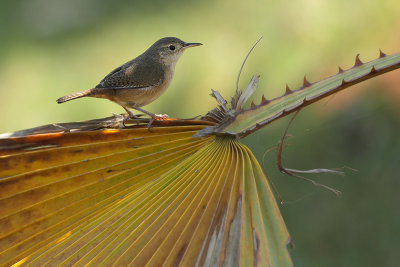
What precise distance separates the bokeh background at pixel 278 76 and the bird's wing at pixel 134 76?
1579mm

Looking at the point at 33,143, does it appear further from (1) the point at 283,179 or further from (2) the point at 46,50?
(2) the point at 46,50

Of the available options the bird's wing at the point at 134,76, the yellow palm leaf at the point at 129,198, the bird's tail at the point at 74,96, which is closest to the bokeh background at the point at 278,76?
the bird's wing at the point at 134,76

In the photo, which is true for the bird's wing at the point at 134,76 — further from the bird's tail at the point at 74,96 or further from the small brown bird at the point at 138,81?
the bird's tail at the point at 74,96

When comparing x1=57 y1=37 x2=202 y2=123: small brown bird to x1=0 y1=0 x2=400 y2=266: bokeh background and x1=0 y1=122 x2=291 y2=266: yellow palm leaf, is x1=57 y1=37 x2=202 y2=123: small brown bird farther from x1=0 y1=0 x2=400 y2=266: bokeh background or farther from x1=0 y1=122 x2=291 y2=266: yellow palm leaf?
x1=0 y1=0 x2=400 y2=266: bokeh background

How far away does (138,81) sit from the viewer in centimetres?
391

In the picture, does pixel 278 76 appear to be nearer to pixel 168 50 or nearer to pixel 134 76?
pixel 168 50

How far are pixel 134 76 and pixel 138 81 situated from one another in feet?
0.17

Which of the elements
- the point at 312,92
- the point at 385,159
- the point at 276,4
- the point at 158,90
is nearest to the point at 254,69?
the point at 276,4

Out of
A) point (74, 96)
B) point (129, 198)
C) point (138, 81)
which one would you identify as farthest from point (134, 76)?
point (129, 198)

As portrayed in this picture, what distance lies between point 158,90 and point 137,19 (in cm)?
447

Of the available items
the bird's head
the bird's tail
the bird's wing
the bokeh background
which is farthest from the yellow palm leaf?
the bokeh background

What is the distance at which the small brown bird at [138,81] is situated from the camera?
3752mm

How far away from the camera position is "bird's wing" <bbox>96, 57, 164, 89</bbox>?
375 centimetres

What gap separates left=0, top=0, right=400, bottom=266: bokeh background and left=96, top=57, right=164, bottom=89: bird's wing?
1.58 m
